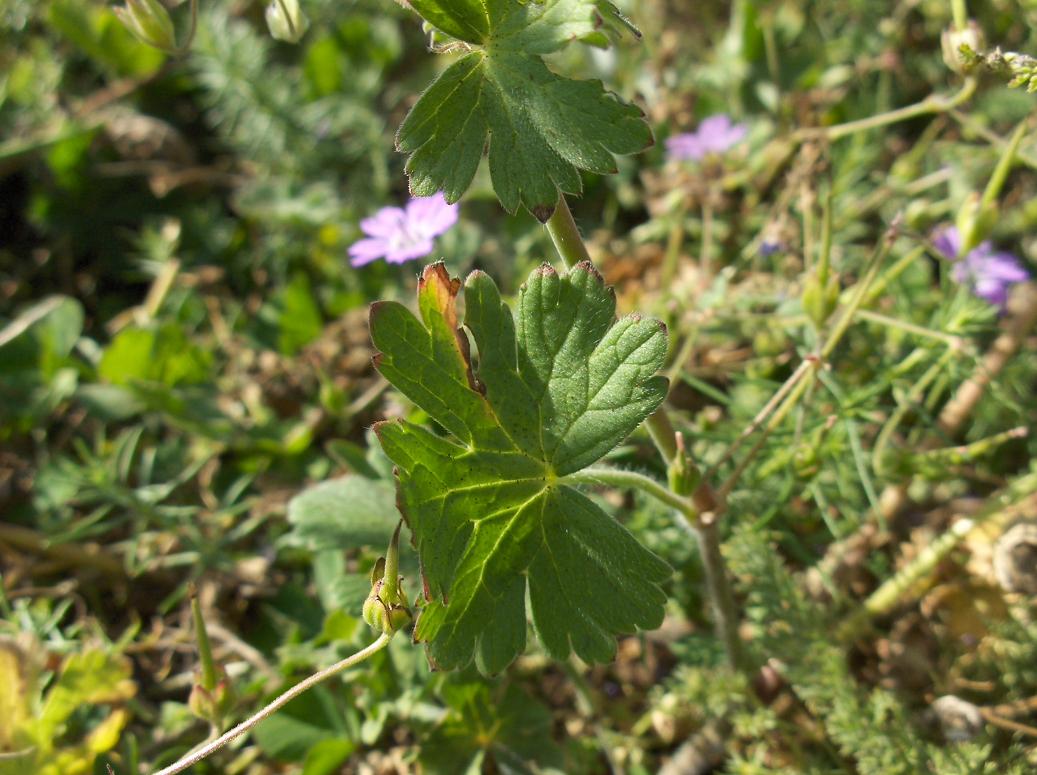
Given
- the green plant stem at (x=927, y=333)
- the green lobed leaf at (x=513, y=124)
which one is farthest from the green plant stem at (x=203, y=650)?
the green plant stem at (x=927, y=333)

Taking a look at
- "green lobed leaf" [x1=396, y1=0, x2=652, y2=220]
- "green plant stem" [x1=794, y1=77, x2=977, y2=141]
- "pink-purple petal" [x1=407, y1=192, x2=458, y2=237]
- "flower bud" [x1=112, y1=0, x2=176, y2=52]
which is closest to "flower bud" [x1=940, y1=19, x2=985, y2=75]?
"green plant stem" [x1=794, y1=77, x2=977, y2=141]

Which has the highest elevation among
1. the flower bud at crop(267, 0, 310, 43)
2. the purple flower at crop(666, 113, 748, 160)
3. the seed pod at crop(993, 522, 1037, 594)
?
the flower bud at crop(267, 0, 310, 43)

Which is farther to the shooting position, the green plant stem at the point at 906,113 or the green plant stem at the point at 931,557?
the green plant stem at the point at 906,113

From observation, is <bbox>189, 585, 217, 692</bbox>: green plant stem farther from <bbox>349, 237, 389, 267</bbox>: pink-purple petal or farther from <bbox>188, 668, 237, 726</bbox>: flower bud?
<bbox>349, 237, 389, 267</bbox>: pink-purple petal

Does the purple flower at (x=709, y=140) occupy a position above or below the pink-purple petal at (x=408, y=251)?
below

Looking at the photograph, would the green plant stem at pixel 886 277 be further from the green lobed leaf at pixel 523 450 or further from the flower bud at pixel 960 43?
the green lobed leaf at pixel 523 450

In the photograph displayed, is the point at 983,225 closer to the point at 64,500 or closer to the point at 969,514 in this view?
the point at 969,514
